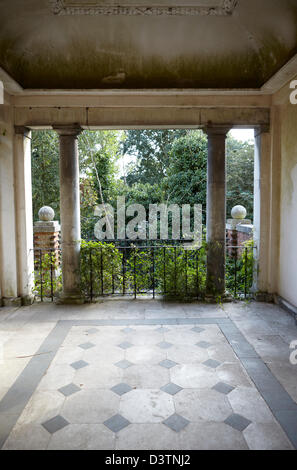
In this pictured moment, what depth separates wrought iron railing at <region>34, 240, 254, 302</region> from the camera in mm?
5688

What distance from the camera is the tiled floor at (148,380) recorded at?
2.31 m

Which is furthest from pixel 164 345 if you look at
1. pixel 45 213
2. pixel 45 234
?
pixel 45 213

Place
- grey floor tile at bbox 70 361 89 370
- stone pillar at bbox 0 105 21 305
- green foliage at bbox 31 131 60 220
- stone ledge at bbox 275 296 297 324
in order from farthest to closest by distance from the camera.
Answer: green foliage at bbox 31 131 60 220 < stone pillar at bbox 0 105 21 305 < stone ledge at bbox 275 296 297 324 < grey floor tile at bbox 70 361 89 370

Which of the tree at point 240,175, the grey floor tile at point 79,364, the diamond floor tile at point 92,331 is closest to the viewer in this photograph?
the grey floor tile at point 79,364

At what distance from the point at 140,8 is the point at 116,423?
4516 millimetres

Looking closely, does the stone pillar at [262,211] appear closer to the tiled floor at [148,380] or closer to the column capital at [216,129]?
the column capital at [216,129]

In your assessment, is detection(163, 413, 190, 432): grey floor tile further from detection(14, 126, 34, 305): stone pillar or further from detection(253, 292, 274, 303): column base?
detection(14, 126, 34, 305): stone pillar

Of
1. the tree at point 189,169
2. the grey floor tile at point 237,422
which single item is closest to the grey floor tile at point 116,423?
the grey floor tile at point 237,422

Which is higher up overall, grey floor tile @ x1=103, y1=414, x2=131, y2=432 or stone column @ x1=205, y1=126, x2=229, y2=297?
stone column @ x1=205, y1=126, x2=229, y2=297

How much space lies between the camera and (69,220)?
5629 millimetres

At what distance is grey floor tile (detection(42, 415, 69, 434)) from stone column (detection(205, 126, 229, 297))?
11.7 feet

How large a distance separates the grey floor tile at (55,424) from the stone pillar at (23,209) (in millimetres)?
3335

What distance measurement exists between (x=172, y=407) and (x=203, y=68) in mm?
4592

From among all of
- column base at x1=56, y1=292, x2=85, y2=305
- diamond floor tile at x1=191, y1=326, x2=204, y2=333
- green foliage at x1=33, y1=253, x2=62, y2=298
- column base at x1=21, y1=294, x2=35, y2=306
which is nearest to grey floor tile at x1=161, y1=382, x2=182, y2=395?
diamond floor tile at x1=191, y1=326, x2=204, y2=333
